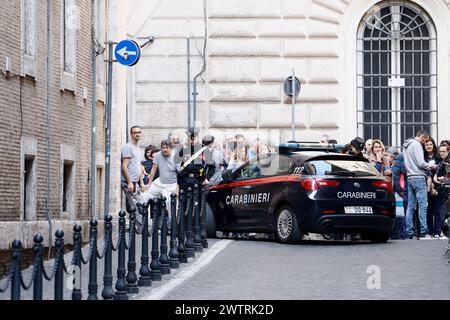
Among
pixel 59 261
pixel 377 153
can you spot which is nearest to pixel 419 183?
pixel 377 153

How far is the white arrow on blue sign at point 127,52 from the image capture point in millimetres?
25364

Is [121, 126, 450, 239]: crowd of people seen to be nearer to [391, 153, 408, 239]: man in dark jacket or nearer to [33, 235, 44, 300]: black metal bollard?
[391, 153, 408, 239]: man in dark jacket

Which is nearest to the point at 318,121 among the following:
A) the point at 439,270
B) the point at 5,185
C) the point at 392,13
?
the point at 392,13

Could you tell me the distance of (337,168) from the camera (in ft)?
76.7

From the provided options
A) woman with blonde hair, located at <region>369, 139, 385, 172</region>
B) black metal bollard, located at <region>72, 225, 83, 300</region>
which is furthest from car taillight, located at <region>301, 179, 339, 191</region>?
black metal bollard, located at <region>72, 225, 83, 300</region>

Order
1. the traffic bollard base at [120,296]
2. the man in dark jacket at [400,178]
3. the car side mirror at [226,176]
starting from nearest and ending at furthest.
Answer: the traffic bollard base at [120,296] < the car side mirror at [226,176] < the man in dark jacket at [400,178]

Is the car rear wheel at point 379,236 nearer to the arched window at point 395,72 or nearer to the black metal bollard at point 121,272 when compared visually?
the black metal bollard at point 121,272

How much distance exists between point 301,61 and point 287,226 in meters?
12.7

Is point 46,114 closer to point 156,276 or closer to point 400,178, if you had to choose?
point 400,178

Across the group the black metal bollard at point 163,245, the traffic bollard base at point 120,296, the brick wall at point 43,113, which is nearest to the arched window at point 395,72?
the brick wall at point 43,113

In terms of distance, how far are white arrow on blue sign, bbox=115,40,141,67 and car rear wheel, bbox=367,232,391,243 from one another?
5.10 m

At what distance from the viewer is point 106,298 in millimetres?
14609

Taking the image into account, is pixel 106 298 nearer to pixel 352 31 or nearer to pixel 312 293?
pixel 312 293
